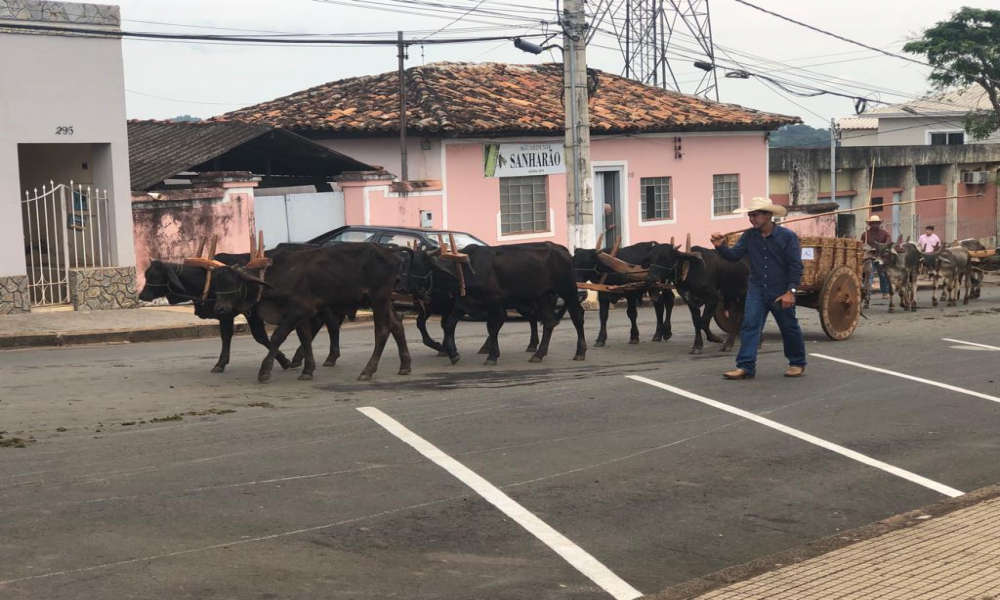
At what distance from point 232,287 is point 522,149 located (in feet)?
58.6

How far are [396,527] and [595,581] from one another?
1265 mm

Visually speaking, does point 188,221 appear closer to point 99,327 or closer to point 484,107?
point 99,327

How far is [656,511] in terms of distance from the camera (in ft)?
24.6

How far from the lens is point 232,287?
11.9 m

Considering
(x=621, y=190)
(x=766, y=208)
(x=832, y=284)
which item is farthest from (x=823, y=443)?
(x=621, y=190)

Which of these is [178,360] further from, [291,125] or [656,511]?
[291,125]

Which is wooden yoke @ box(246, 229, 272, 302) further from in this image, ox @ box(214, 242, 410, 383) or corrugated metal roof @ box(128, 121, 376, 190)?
corrugated metal roof @ box(128, 121, 376, 190)

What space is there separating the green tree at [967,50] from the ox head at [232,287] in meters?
35.2

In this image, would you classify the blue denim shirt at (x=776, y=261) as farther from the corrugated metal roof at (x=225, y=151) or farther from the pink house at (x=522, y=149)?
the corrugated metal roof at (x=225, y=151)

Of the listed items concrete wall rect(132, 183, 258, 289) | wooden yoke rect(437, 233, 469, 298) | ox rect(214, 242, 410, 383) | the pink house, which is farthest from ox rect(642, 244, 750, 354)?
the pink house

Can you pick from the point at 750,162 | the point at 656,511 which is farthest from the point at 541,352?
the point at 750,162

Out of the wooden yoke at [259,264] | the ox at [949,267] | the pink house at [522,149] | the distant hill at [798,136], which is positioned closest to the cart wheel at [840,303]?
the wooden yoke at [259,264]

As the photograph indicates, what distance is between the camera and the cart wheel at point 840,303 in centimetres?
1541

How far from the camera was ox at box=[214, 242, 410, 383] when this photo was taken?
11867 millimetres
